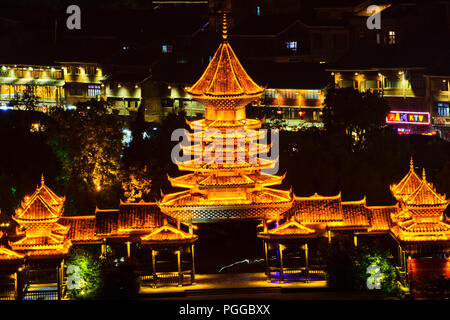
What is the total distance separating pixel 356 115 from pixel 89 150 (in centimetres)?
1436

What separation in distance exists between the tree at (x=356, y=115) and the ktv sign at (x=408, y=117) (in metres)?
5.93

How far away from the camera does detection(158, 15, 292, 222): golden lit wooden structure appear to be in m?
34.4

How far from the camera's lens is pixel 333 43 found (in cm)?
7156

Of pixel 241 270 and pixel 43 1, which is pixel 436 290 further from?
pixel 43 1

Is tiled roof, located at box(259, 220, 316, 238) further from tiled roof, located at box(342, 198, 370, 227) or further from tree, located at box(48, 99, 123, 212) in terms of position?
tree, located at box(48, 99, 123, 212)

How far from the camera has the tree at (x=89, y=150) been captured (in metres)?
47.0

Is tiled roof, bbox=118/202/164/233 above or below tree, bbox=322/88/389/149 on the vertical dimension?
below

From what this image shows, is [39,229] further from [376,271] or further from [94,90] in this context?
[94,90]

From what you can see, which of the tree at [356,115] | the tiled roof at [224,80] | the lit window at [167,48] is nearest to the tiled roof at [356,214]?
the tiled roof at [224,80]

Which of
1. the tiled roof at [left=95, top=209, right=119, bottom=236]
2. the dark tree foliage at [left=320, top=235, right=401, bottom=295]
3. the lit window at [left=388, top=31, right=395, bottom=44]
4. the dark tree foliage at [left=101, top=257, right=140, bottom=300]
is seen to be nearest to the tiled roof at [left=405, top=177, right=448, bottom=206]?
the dark tree foliage at [left=320, top=235, right=401, bottom=295]

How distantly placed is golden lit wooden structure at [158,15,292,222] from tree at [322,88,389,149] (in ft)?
57.6

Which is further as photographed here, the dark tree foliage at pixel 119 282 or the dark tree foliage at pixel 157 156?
the dark tree foliage at pixel 157 156

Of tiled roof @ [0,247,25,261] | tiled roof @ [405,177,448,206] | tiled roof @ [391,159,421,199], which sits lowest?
tiled roof @ [0,247,25,261]

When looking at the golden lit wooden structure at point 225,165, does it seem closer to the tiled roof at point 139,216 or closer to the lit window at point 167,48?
the tiled roof at point 139,216
